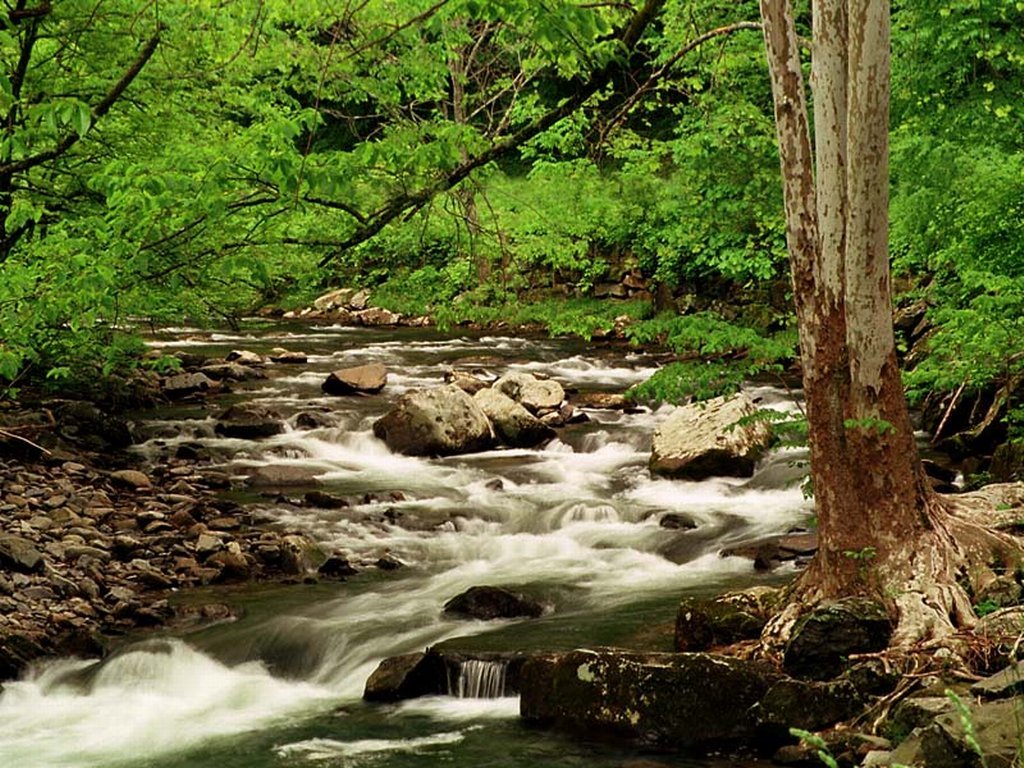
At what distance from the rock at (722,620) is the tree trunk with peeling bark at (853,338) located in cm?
42

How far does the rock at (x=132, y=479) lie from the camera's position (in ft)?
42.1

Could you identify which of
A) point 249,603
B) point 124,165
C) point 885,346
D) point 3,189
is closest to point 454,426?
point 249,603

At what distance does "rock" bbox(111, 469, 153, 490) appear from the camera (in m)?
12.8

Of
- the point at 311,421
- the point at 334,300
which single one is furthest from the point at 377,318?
the point at 311,421

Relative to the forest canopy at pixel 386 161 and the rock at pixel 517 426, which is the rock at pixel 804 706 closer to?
the forest canopy at pixel 386 161

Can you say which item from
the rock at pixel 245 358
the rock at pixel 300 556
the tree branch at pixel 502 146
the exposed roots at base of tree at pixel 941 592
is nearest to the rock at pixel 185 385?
the rock at pixel 245 358

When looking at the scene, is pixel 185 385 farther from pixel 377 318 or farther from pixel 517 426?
pixel 377 318

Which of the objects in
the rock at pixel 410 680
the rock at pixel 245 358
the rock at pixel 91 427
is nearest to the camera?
the rock at pixel 410 680

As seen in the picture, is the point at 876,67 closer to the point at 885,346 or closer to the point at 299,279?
the point at 885,346

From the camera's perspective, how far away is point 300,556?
10.8 m

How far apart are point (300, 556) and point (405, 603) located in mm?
1578

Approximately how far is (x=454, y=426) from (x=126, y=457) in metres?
4.48

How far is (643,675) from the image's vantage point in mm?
6551

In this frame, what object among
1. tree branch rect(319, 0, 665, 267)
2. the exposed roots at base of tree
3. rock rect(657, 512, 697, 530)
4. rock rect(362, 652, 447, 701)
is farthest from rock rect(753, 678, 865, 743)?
rock rect(657, 512, 697, 530)
